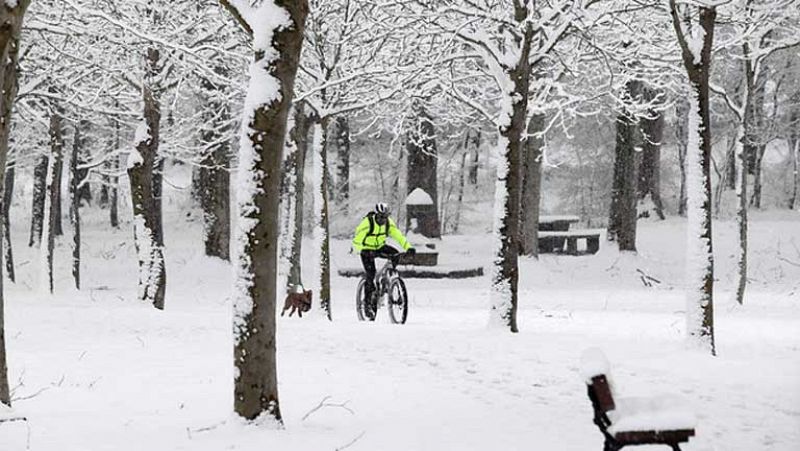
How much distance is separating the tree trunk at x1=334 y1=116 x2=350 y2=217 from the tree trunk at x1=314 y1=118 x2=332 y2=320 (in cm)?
2002

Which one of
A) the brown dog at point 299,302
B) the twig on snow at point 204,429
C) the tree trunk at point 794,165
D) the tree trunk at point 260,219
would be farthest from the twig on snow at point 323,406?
the tree trunk at point 794,165

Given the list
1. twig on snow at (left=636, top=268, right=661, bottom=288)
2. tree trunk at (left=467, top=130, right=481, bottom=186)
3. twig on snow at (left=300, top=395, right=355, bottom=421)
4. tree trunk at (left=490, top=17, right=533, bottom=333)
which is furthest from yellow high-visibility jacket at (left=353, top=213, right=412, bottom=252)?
tree trunk at (left=467, top=130, right=481, bottom=186)

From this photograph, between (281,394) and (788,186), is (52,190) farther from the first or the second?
(788,186)

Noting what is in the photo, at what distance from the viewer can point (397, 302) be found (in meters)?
13.8

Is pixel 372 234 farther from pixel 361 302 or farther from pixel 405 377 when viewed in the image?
pixel 405 377

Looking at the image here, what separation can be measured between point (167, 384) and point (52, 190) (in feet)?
41.5

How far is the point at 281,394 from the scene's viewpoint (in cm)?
763

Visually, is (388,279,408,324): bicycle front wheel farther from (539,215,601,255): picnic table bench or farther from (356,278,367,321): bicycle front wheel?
(539,215,601,255): picnic table bench

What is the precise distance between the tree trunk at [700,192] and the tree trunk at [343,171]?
25092 mm

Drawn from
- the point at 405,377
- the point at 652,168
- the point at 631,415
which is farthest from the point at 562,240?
the point at 631,415

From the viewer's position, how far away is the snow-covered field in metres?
6.16

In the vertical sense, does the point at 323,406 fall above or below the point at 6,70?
below

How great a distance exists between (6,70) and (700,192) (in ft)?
24.8

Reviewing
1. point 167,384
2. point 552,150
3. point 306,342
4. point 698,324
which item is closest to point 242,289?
point 167,384
